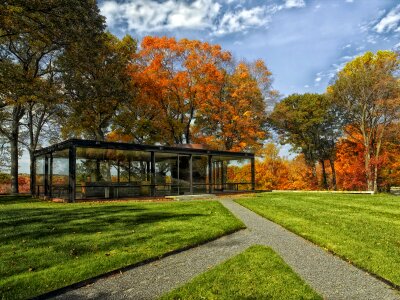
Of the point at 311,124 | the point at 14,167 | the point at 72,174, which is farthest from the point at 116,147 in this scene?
the point at 311,124

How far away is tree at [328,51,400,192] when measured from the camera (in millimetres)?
27422

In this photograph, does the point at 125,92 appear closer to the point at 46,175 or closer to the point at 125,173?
the point at 125,173

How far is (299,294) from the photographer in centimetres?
424

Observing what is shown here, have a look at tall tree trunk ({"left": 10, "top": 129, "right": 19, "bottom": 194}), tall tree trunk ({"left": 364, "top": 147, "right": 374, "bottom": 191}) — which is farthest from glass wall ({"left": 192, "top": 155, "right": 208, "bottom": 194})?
tall tree trunk ({"left": 364, "top": 147, "right": 374, "bottom": 191})

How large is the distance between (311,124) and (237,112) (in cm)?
938

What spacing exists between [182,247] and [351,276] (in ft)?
10.4

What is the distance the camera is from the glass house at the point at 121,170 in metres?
17.6

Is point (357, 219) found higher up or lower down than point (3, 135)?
lower down

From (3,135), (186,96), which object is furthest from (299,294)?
(3,135)

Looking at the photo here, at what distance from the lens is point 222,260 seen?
228 inches

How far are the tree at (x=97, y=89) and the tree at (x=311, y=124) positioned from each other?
18.2 metres

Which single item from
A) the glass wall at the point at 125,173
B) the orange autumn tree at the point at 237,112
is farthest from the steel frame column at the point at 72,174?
the orange autumn tree at the point at 237,112

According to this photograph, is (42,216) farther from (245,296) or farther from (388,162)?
(388,162)

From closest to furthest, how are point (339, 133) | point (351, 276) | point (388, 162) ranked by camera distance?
point (351, 276) → point (388, 162) → point (339, 133)
